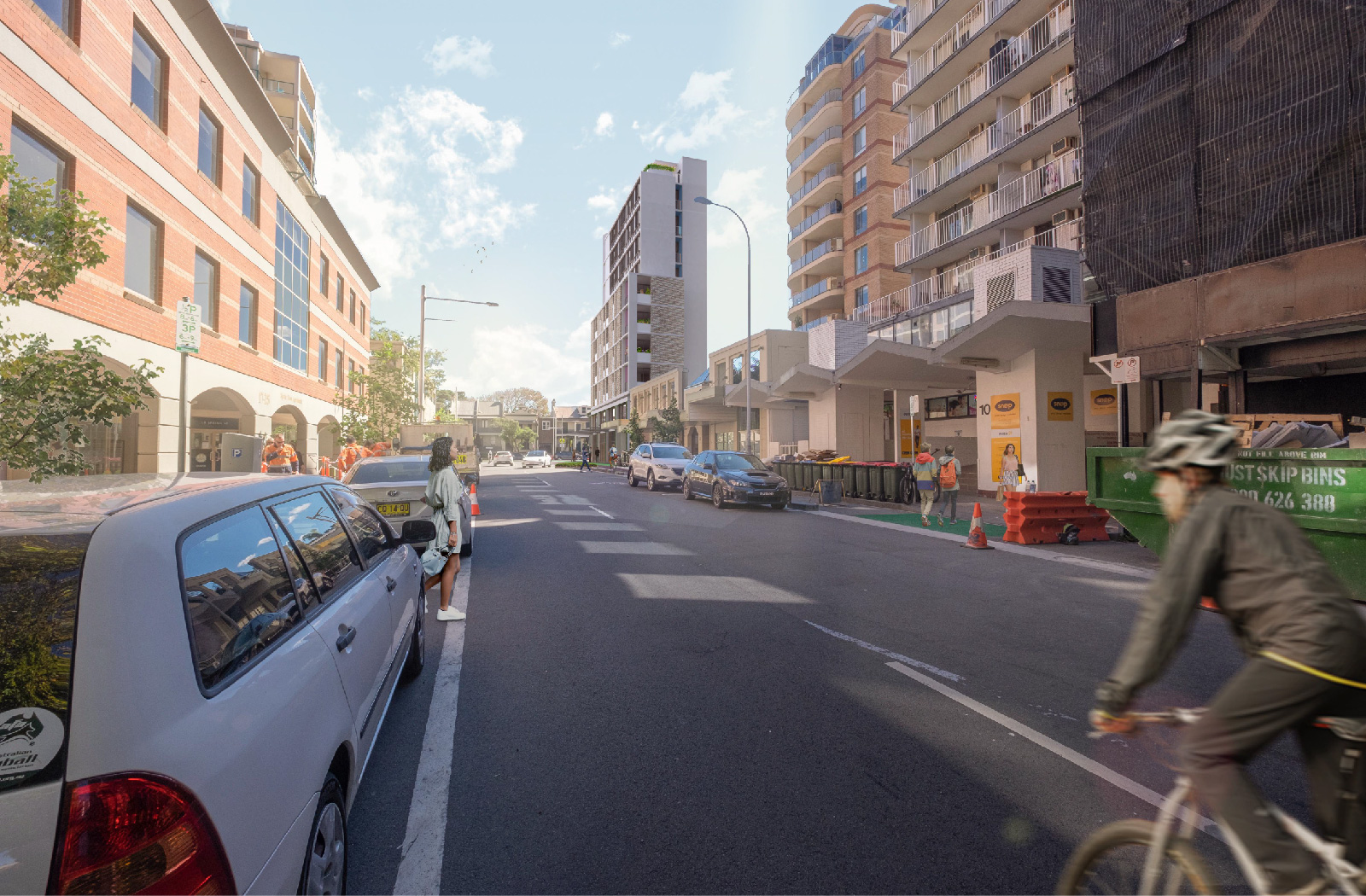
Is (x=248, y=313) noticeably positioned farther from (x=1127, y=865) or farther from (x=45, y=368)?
(x=1127, y=865)

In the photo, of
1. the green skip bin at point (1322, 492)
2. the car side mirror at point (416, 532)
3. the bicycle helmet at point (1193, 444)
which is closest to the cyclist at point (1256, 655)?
the bicycle helmet at point (1193, 444)

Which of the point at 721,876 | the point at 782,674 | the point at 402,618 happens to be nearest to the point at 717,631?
the point at 782,674

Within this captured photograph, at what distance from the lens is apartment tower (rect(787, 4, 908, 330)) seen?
3331 cm

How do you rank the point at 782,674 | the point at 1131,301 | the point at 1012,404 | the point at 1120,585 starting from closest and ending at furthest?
the point at 782,674 → the point at 1120,585 → the point at 1131,301 → the point at 1012,404

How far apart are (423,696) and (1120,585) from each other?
8.05 metres

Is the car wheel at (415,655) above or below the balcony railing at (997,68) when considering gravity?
below

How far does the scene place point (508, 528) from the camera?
1396cm

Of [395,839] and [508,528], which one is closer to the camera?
[395,839]

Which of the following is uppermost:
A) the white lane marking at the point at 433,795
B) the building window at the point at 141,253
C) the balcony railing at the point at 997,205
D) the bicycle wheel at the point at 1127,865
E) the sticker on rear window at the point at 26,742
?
the balcony railing at the point at 997,205

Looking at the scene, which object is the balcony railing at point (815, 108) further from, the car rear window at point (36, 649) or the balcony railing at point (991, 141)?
the car rear window at point (36, 649)

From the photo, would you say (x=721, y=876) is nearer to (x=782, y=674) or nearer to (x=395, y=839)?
(x=395, y=839)

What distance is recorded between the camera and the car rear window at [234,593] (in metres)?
1.82

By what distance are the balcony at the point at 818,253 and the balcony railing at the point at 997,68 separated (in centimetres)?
807

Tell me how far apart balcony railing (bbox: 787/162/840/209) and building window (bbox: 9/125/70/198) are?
3277 cm
